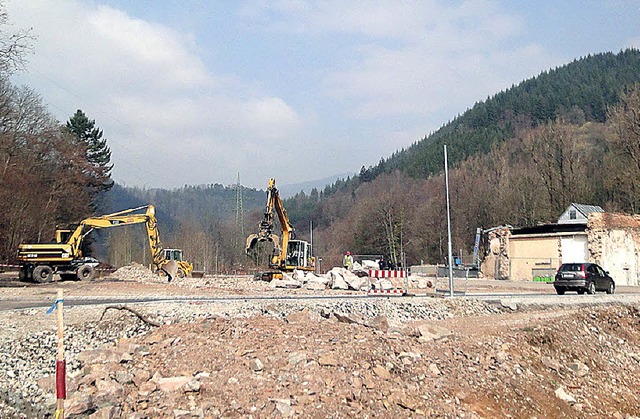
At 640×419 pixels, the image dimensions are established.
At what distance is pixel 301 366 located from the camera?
10250 millimetres

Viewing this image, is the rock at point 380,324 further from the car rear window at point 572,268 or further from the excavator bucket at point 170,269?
the excavator bucket at point 170,269

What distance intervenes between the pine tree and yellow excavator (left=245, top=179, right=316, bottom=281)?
2981 cm

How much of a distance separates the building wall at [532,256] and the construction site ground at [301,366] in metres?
27.2

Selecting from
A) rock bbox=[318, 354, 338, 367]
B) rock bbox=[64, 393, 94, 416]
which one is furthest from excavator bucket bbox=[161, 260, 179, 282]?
rock bbox=[64, 393, 94, 416]

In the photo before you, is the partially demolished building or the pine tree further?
the pine tree

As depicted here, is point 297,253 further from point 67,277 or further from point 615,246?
point 615,246

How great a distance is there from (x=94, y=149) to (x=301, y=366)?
204 ft

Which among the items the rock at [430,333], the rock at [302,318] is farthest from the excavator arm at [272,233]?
the rock at [430,333]

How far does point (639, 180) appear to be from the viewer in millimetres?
49188

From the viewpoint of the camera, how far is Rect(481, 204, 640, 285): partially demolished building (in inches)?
1647

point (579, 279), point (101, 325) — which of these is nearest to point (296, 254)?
point (579, 279)

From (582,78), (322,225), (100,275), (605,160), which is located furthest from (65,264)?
(582,78)

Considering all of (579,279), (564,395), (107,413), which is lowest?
(564,395)

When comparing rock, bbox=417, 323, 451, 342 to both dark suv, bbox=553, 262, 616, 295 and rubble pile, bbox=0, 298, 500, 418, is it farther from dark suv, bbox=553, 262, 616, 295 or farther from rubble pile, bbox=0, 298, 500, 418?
dark suv, bbox=553, 262, 616, 295
